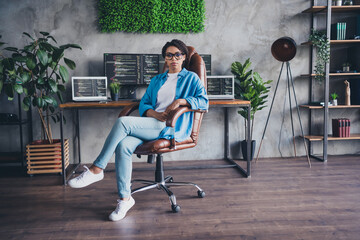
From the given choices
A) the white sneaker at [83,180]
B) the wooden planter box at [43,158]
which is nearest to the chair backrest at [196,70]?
the white sneaker at [83,180]

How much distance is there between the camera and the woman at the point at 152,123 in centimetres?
217

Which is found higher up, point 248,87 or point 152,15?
point 152,15

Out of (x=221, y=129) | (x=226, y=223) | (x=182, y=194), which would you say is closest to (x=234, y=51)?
(x=221, y=129)

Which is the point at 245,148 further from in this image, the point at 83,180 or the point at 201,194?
the point at 83,180

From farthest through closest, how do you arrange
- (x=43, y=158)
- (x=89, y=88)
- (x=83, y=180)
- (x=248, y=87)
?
(x=248, y=87) → (x=89, y=88) → (x=43, y=158) → (x=83, y=180)

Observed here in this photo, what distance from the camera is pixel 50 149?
3303 mm

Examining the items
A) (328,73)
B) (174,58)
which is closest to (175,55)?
(174,58)

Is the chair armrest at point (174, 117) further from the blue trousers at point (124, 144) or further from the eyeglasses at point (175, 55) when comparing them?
the eyeglasses at point (175, 55)

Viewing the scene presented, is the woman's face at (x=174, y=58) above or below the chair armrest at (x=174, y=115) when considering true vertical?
above

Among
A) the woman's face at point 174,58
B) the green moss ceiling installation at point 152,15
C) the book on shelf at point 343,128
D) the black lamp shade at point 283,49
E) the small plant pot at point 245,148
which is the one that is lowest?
the small plant pot at point 245,148

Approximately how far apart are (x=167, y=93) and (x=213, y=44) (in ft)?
5.26

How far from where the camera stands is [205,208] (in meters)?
2.36

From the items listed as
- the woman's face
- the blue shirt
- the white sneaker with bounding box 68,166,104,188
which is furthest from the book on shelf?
the white sneaker with bounding box 68,166,104,188

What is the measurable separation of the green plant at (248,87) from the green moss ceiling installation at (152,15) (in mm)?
699
